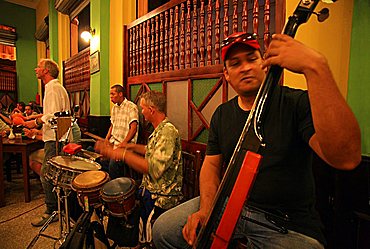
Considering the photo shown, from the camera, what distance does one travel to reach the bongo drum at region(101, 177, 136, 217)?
1.75m

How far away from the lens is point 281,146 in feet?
3.75

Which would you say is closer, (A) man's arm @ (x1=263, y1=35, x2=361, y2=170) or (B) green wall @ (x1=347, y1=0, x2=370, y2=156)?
(A) man's arm @ (x1=263, y1=35, x2=361, y2=170)

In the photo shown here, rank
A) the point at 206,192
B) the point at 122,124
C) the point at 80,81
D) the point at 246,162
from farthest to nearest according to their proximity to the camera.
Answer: the point at 80,81 → the point at 122,124 → the point at 206,192 → the point at 246,162

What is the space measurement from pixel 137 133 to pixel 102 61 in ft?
5.29

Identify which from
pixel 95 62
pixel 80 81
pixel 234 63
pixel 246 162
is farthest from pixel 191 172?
pixel 80 81

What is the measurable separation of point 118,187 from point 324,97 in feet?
5.09

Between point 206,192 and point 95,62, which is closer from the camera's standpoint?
point 206,192

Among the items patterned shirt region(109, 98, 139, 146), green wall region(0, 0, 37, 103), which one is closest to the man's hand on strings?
patterned shirt region(109, 98, 139, 146)

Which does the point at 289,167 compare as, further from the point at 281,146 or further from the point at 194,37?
the point at 194,37

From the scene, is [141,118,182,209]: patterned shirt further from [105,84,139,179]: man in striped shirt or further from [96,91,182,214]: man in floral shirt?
[105,84,139,179]: man in striped shirt

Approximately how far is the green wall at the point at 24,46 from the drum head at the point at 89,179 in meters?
8.31

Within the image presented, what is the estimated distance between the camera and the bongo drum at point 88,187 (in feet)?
5.99

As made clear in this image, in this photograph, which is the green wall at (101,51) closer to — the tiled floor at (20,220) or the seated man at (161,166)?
the tiled floor at (20,220)

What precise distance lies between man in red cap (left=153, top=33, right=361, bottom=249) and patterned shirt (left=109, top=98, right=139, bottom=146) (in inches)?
77.1
